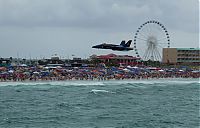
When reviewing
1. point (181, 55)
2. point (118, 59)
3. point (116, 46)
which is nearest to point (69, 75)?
point (116, 46)

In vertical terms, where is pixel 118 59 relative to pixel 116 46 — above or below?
below

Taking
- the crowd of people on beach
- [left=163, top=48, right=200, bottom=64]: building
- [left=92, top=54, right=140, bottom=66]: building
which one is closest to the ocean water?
the crowd of people on beach

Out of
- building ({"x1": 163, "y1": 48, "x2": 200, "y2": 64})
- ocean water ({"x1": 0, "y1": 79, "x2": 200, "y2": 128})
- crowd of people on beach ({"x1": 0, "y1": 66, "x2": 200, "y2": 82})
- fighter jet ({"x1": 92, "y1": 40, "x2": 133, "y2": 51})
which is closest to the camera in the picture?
ocean water ({"x1": 0, "y1": 79, "x2": 200, "y2": 128})

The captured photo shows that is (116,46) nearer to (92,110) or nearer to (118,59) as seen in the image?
(118,59)

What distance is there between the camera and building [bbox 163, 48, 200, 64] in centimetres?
15312

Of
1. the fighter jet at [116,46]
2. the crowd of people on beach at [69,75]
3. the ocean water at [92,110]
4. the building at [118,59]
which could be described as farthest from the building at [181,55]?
the ocean water at [92,110]

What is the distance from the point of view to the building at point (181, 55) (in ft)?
502

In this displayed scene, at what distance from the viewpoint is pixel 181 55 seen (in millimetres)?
155250

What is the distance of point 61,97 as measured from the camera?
1923 inches

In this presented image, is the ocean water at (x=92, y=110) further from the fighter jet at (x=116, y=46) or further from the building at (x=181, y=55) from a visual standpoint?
the building at (x=181, y=55)

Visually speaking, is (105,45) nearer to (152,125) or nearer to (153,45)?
(153,45)

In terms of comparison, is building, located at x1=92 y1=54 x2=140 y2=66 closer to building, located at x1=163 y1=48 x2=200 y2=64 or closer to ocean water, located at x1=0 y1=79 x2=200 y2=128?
building, located at x1=163 y1=48 x2=200 y2=64

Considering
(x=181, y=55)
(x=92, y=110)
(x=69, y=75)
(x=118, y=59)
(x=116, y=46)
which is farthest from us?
(x=181, y=55)

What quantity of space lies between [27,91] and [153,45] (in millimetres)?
59114
